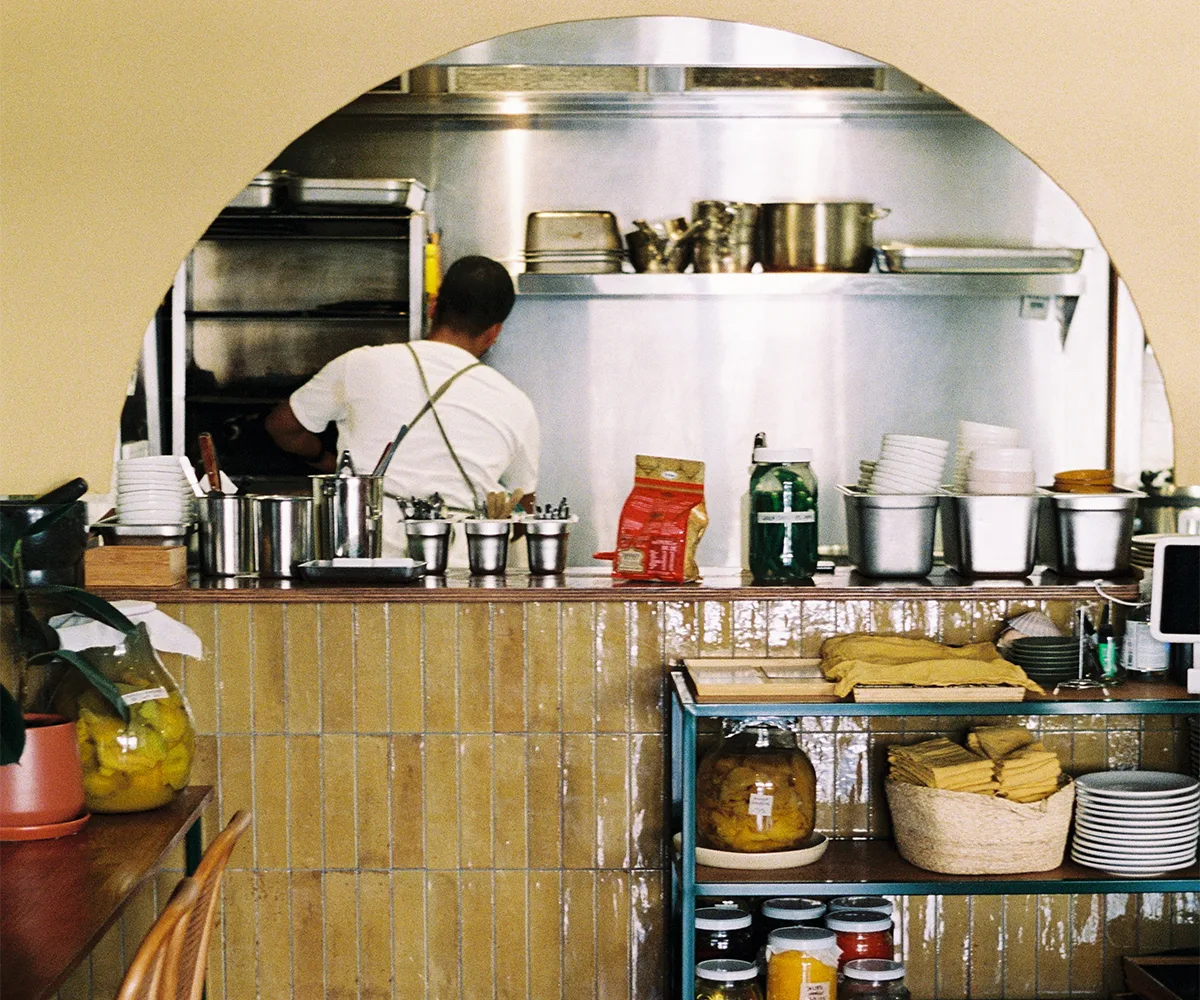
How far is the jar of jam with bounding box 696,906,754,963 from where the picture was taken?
3053mm

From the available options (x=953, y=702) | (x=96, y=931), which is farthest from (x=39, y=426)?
(x=953, y=702)

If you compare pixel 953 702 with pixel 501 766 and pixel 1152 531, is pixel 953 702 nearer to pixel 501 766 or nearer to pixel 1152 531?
pixel 501 766

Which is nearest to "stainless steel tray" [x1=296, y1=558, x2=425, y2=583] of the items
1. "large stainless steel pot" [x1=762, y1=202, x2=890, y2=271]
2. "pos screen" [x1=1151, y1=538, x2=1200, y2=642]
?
"pos screen" [x1=1151, y1=538, x2=1200, y2=642]

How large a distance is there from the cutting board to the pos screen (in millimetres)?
671

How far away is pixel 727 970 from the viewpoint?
2939 millimetres

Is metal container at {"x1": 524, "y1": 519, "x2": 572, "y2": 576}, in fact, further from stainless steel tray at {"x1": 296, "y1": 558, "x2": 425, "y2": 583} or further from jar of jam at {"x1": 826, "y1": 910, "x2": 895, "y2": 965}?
jar of jam at {"x1": 826, "y1": 910, "x2": 895, "y2": 965}

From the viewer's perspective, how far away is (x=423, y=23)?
3.55 m

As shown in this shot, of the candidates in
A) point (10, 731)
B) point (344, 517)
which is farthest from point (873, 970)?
point (10, 731)

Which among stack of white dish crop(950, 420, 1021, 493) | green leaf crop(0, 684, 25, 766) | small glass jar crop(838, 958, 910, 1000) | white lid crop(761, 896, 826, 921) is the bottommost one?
small glass jar crop(838, 958, 910, 1000)

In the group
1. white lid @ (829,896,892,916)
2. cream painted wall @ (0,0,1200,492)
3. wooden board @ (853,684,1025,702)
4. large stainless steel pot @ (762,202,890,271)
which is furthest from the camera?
large stainless steel pot @ (762,202,890,271)

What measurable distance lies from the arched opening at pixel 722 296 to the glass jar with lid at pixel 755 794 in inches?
96.2

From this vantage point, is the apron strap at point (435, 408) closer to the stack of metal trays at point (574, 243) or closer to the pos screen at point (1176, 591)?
the stack of metal trays at point (574, 243)

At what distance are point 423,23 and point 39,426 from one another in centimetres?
132

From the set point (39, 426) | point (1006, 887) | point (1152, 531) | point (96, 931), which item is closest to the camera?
point (96, 931)
